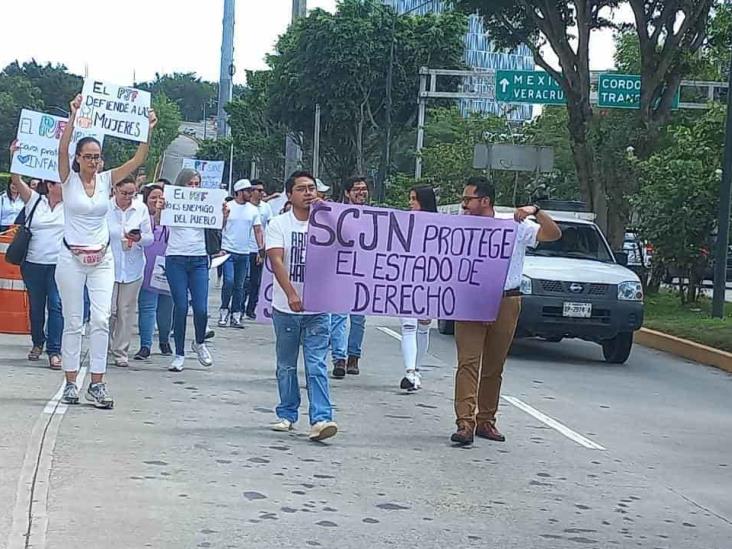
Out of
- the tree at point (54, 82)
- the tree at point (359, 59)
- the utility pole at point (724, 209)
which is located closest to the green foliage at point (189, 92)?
the tree at point (54, 82)

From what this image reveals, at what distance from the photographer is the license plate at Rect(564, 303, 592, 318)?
14.6 m

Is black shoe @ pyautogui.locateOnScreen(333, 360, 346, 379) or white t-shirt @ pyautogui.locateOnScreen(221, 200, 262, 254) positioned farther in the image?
white t-shirt @ pyautogui.locateOnScreen(221, 200, 262, 254)

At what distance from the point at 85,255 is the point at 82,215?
11.5 inches

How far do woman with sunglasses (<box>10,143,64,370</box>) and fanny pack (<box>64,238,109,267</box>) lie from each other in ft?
7.14

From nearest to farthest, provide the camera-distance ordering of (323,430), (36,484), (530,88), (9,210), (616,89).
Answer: (36,484) → (323,430) → (9,210) → (616,89) → (530,88)

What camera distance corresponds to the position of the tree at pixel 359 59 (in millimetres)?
44875

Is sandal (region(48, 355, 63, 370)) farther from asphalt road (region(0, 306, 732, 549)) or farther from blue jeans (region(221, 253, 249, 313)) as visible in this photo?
blue jeans (region(221, 253, 249, 313))

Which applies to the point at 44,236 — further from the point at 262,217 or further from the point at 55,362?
the point at 262,217

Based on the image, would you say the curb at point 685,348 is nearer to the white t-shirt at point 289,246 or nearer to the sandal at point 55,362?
the sandal at point 55,362

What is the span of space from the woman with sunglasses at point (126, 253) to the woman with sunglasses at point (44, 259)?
51cm

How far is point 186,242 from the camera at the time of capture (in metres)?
11.8

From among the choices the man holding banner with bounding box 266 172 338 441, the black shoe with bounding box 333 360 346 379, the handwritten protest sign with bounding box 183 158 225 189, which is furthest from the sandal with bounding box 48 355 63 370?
the handwritten protest sign with bounding box 183 158 225 189

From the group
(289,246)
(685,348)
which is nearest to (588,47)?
(685,348)

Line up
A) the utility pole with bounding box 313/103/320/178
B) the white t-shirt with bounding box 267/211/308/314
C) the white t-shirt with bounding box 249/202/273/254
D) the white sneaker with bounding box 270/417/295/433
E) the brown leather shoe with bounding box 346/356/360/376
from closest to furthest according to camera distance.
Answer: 1. the white t-shirt with bounding box 267/211/308/314
2. the white sneaker with bounding box 270/417/295/433
3. the brown leather shoe with bounding box 346/356/360/376
4. the white t-shirt with bounding box 249/202/273/254
5. the utility pole with bounding box 313/103/320/178
